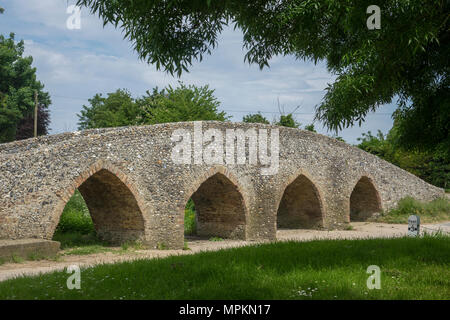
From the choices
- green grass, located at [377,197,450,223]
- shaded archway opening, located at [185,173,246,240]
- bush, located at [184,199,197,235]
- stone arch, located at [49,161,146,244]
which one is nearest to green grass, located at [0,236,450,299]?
stone arch, located at [49,161,146,244]

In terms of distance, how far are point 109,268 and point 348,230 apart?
46.3 feet

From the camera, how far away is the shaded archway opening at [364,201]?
22.0 m

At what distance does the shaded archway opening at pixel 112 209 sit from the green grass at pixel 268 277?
5704mm

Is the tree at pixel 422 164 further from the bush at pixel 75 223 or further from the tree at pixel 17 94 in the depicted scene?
the tree at pixel 17 94

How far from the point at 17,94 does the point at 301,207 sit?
77.3ft

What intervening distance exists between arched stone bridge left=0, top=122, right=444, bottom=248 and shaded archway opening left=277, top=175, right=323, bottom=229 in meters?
0.05

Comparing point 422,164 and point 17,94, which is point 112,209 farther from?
point 422,164

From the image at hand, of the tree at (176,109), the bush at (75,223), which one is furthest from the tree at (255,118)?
the bush at (75,223)

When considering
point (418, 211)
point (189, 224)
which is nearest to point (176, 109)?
point (189, 224)

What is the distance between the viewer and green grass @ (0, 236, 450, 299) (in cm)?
522

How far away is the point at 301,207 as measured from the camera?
19.2 metres

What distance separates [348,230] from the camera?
1897 cm
